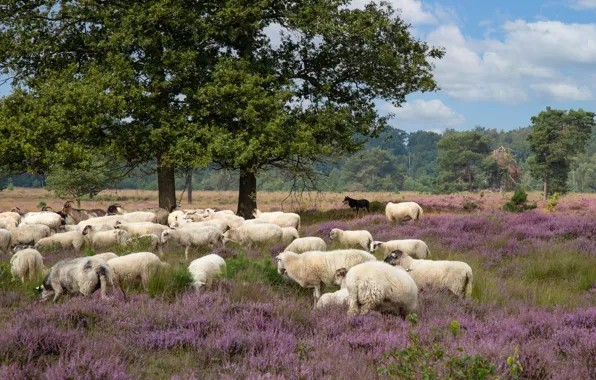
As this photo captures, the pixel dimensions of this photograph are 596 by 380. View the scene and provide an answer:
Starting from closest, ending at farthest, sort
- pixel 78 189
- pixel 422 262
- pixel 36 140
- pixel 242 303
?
pixel 242 303
pixel 422 262
pixel 36 140
pixel 78 189

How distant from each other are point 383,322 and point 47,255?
9525 mm

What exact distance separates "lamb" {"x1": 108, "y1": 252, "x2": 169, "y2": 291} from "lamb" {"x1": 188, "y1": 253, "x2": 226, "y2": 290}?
0.61 m

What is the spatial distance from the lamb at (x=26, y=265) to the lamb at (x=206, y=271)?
113 inches

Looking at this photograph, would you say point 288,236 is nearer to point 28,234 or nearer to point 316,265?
point 316,265

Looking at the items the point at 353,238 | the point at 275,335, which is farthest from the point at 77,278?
the point at 353,238

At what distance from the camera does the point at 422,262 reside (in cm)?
985

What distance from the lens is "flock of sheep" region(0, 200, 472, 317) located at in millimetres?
7227

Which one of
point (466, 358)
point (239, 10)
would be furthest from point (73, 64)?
point (466, 358)

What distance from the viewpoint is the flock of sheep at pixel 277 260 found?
7227 millimetres

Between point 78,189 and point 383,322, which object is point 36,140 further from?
point 78,189

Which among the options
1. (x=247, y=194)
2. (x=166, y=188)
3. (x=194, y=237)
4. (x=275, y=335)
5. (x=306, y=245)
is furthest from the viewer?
(x=247, y=194)

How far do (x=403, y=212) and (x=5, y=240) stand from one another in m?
14.5

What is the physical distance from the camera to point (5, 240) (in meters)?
14.5

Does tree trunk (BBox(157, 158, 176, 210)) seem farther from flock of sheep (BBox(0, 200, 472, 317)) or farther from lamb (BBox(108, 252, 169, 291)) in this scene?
lamb (BBox(108, 252, 169, 291))
